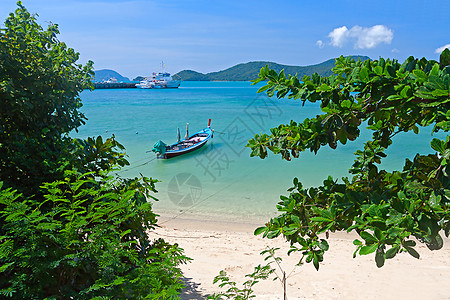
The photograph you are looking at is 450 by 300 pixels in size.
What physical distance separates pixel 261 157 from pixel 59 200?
4.76 feet

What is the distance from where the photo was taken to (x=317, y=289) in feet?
16.3

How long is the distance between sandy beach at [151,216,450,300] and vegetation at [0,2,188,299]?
7.38 ft

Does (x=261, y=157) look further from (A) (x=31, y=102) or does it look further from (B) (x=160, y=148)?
(B) (x=160, y=148)

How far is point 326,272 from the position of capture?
224 inches

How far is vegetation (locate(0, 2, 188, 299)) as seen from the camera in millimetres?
2109

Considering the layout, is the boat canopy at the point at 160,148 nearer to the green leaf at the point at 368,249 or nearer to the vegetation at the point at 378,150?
the vegetation at the point at 378,150

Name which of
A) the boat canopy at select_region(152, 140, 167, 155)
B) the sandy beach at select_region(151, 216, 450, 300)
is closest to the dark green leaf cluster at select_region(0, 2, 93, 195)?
the sandy beach at select_region(151, 216, 450, 300)

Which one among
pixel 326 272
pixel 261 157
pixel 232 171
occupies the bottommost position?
pixel 232 171

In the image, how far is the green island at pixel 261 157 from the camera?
147 centimetres

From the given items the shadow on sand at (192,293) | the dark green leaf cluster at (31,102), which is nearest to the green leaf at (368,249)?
the dark green leaf cluster at (31,102)

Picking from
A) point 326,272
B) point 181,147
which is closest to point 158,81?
point 181,147

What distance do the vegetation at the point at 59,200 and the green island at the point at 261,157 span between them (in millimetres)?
12

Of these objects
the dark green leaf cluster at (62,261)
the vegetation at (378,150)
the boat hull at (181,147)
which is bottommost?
the boat hull at (181,147)

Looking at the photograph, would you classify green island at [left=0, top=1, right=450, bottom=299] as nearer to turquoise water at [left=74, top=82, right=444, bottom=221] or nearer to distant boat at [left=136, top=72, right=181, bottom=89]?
turquoise water at [left=74, top=82, right=444, bottom=221]
